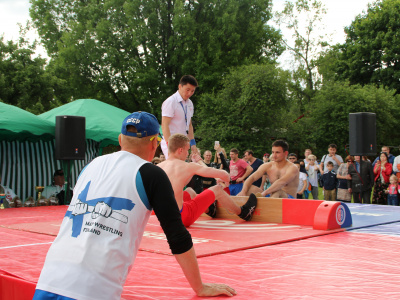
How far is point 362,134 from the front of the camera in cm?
1053

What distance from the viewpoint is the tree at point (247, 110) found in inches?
827

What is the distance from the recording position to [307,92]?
35.2 m

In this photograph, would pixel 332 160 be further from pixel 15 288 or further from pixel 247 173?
pixel 15 288

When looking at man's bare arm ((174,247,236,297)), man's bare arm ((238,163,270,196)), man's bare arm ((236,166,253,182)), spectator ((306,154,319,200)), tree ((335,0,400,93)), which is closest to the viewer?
man's bare arm ((174,247,236,297))

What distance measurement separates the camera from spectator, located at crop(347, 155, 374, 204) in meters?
10.4

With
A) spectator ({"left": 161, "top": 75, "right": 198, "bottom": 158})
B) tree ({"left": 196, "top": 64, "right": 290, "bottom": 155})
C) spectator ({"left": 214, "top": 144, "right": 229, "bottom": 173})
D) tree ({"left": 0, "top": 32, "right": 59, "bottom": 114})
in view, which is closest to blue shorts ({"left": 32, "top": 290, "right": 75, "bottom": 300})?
spectator ({"left": 161, "top": 75, "right": 198, "bottom": 158})

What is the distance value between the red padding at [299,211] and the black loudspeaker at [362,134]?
5002 mm

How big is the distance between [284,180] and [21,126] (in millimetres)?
6863

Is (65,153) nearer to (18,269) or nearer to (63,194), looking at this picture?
(63,194)

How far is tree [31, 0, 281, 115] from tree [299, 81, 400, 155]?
197 inches

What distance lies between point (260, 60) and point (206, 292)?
2522cm

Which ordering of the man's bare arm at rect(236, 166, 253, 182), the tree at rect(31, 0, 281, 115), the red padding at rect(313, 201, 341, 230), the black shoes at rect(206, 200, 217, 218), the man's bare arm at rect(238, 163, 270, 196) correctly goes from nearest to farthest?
the red padding at rect(313, 201, 341, 230)
the man's bare arm at rect(238, 163, 270, 196)
the black shoes at rect(206, 200, 217, 218)
the man's bare arm at rect(236, 166, 253, 182)
the tree at rect(31, 0, 281, 115)

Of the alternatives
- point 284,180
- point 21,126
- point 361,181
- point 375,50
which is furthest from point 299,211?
point 375,50

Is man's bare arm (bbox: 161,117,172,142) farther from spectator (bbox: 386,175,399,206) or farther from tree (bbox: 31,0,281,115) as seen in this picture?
tree (bbox: 31,0,281,115)
